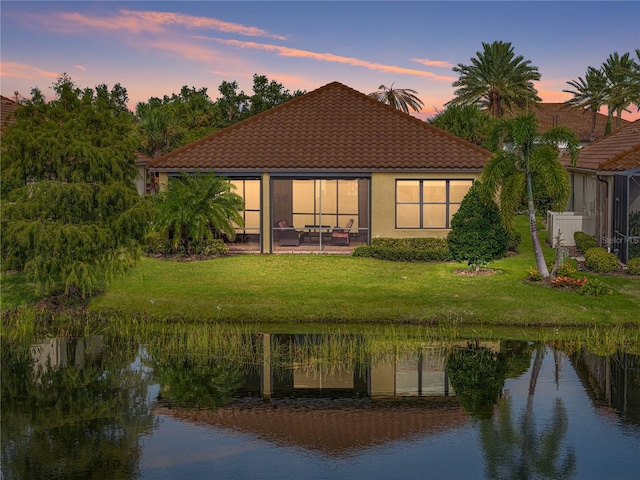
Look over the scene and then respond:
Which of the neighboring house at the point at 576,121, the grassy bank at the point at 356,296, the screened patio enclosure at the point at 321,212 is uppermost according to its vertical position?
the neighboring house at the point at 576,121

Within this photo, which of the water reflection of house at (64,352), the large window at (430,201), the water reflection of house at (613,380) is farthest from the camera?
the large window at (430,201)

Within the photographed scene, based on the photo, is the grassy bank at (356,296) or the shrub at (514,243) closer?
the grassy bank at (356,296)

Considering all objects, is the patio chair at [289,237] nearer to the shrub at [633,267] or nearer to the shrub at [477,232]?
the shrub at [477,232]

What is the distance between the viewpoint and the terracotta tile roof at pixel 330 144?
32562 millimetres

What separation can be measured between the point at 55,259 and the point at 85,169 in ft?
8.36

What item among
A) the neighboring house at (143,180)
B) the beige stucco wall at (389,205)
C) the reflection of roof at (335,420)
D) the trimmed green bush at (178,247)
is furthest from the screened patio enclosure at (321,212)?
the reflection of roof at (335,420)

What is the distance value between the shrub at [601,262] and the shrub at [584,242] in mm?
3906

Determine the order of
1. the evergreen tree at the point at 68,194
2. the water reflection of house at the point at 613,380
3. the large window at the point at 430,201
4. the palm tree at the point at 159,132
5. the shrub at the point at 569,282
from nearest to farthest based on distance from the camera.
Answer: the water reflection of house at the point at 613,380
the evergreen tree at the point at 68,194
the shrub at the point at 569,282
the large window at the point at 430,201
the palm tree at the point at 159,132

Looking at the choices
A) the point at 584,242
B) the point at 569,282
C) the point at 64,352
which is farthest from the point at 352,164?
the point at 64,352

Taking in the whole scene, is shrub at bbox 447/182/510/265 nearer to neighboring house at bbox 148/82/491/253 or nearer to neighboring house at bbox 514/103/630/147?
neighboring house at bbox 148/82/491/253

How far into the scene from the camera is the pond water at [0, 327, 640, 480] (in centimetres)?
1254

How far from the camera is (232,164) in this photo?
3266cm

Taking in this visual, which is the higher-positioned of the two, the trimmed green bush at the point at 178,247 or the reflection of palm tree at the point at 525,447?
the trimmed green bush at the point at 178,247

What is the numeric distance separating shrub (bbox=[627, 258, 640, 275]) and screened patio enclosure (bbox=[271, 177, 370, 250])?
393 inches
